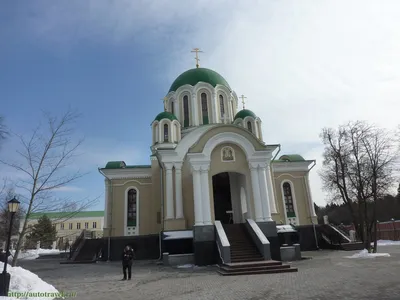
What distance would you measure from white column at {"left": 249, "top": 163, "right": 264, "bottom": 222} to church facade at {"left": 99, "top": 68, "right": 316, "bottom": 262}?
0.16 ft

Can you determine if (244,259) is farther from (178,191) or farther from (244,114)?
(244,114)

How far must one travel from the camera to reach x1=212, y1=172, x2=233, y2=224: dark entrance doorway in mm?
20328

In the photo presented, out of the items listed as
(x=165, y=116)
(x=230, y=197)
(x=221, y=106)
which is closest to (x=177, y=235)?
(x=230, y=197)

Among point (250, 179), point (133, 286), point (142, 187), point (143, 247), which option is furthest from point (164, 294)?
point (142, 187)

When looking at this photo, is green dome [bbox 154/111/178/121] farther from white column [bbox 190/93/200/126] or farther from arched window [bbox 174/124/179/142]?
white column [bbox 190/93/200/126]

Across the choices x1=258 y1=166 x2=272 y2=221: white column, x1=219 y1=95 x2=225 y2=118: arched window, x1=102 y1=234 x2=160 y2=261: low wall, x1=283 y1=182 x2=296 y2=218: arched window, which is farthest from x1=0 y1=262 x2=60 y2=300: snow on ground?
x1=219 y1=95 x2=225 y2=118: arched window

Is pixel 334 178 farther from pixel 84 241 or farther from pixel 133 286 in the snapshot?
pixel 84 241

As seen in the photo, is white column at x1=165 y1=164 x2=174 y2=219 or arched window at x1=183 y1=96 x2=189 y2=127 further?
arched window at x1=183 y1=96 x2=189 y2=127

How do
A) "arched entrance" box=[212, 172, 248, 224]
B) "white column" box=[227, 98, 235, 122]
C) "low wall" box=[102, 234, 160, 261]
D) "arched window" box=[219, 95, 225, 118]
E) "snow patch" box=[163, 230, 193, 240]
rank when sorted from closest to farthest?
"snow patch" box=[163, 230, 193, 240]
"arched entrance" box=[212, 172, 248, 224]
"low wall" box=[102, 234, 160, 261]
"arched window" box=[219, 95, 225, 118]
"white column" box=[227, 98, 235, 122]

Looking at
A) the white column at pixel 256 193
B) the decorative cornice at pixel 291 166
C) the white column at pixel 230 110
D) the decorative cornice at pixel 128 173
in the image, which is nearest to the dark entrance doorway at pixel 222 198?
the decorative cornice at pixel 291 166

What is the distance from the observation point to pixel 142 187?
21.0m

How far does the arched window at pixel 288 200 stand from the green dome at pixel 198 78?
9158 mm

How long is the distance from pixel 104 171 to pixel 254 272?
527 inches

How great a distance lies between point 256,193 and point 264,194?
0.41 metres
